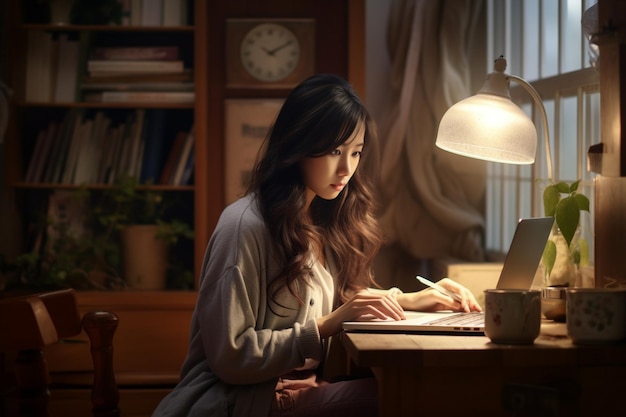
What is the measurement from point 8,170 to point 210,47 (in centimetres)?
104

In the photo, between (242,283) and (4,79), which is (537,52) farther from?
(4,79)

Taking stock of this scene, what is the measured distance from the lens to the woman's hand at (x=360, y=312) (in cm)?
187

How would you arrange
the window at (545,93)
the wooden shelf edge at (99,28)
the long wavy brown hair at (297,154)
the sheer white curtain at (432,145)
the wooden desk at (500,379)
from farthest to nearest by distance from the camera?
the wooden shelf edge at (99,28), the sheer white curtain at (432,145), the window at (545,93), the long wavy brown hair at (297,154), the wooden desk at (500,379)

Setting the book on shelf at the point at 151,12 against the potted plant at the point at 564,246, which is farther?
the book on shelf at the point at 151,12

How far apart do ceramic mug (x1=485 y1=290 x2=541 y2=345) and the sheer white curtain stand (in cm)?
209

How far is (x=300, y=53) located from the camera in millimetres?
4152

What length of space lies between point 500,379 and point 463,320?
360mm

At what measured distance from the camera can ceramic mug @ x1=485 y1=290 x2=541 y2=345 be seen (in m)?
1.60

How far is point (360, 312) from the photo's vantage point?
1870mm

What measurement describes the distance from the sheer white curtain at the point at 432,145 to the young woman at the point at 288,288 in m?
1.46

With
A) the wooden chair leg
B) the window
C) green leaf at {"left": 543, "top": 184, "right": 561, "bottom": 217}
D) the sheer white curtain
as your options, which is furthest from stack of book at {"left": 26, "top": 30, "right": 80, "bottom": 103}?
the wooden chair leg

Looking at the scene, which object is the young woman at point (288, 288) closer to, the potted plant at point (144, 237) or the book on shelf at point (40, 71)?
the potted plant at point (144, 237)

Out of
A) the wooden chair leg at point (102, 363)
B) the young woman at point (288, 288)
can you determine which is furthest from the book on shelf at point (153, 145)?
the wooden chair leg at point (102, 363)

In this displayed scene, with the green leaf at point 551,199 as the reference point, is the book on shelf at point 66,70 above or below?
above
